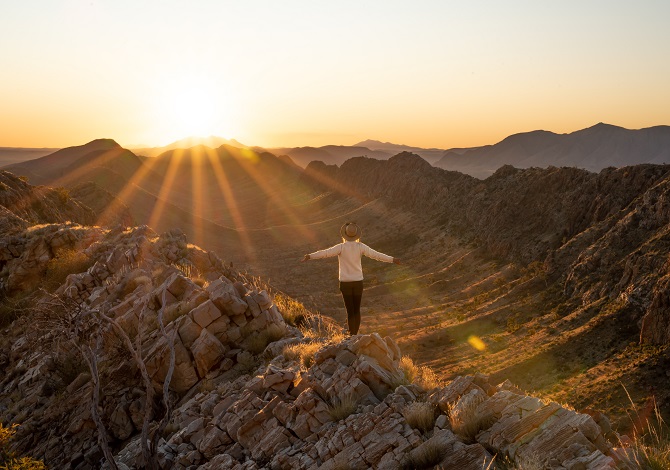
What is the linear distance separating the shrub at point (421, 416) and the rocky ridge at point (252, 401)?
0.04 meters

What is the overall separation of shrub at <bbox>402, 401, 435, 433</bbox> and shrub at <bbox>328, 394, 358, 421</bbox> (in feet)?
3.23

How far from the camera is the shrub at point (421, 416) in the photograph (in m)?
6.48

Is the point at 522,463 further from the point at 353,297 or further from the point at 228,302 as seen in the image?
the point at 228,302

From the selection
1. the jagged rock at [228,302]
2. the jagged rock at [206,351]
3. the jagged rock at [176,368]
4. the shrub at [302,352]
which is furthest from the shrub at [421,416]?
the jagged rock at [228,302]

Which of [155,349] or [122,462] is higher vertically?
[155,349]

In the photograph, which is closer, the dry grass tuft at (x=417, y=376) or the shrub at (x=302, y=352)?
the dry grass tuft at (x=417, y=376)

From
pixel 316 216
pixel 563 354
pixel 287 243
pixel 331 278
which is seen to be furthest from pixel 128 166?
pixel 563 354

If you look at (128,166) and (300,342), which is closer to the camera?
(300,342)

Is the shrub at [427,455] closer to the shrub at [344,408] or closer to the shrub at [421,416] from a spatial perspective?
the shrub at [421,416]

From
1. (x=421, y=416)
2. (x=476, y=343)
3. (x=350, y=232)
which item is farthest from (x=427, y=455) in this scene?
(x=476, y=343)

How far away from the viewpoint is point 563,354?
1366 inches

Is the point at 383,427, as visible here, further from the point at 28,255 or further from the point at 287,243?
the point at 287,243

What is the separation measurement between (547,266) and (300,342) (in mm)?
46988

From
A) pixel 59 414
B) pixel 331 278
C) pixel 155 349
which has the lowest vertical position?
pixel 331 278
